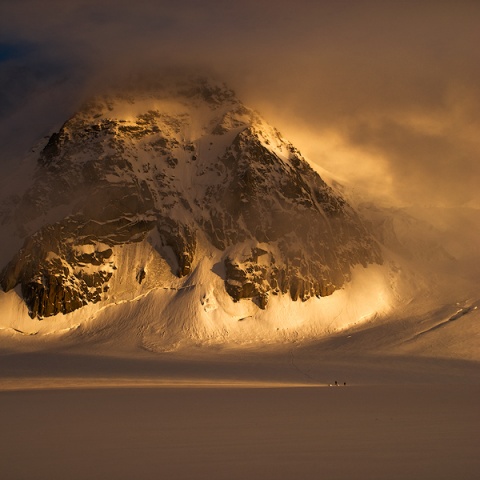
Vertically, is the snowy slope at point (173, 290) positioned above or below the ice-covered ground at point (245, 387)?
above

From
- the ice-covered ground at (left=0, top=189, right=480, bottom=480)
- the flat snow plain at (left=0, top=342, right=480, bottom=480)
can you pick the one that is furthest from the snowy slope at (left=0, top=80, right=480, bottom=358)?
the flat snow plain at (left=0, top=342, right=480, bottom=480)

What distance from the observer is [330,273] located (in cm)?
19875

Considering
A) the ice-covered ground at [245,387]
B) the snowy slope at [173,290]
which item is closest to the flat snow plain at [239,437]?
the ice-covered ground at [245,387]

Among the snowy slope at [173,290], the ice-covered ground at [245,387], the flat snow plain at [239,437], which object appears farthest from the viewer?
the snowy slope at [173,290]

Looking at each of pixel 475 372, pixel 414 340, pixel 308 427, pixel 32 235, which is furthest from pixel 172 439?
pixel 32 235

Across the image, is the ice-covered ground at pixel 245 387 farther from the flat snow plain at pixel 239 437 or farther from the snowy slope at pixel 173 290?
the snowy slope at pixel 173 290

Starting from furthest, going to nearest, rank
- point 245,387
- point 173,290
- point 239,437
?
point 173,290 < point 245,387 < point 239,437

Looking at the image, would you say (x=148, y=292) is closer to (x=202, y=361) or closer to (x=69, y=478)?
(x=202, y=361)

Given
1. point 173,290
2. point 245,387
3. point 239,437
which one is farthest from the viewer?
point 173,290

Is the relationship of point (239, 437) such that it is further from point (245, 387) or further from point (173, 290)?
point (173, 290)

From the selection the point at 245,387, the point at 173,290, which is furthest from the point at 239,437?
the point at 173,290

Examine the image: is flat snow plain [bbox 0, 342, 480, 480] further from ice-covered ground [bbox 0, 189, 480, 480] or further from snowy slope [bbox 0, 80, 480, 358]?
snowy slope [bbox 0, 80, 480, 358]

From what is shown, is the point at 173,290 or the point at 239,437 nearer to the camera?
the point at 239,437

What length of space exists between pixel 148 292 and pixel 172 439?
14582cm
